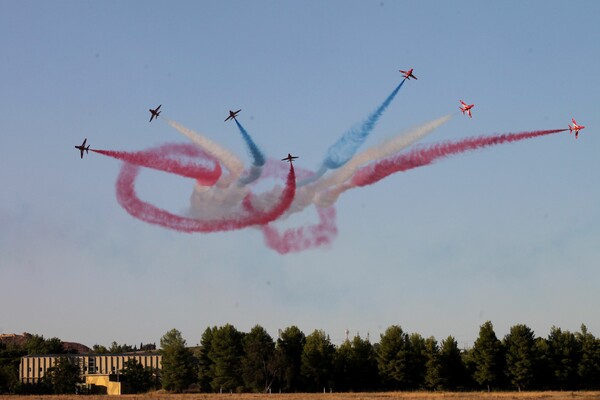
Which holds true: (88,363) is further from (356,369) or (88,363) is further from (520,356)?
(520,356)

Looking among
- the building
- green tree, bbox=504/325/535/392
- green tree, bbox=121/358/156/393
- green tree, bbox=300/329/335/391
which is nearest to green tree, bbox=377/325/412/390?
green tree, bbox=300/329/335/391

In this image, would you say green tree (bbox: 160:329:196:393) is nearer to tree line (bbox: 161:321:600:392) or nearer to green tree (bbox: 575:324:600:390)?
tree line (bbox: 161:321:600:392)

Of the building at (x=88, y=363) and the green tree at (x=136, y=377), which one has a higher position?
the building at (x=88, y=363)

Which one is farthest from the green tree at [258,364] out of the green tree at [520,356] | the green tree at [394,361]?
the green tree at [520,356]

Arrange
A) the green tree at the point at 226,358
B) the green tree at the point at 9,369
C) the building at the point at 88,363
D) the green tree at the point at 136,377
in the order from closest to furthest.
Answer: the green tree at the point at 226,358 < the green tree at the point at 136,377 < the green tree at the point at 9,369 < the building at the point at 88,363

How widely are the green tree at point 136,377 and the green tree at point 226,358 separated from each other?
A: 1291 centimetres

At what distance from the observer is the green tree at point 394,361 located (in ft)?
447

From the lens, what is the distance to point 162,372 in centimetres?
15425

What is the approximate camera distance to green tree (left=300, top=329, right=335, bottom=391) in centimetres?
13975

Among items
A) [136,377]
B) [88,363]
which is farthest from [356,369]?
[88,363]

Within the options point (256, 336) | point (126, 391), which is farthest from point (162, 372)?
point (256, 336)

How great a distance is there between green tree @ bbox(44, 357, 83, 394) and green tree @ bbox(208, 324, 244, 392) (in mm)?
23357

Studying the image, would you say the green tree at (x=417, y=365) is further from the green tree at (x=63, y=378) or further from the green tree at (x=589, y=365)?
the green tree at (x=63, y=378)

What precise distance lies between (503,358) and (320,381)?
2876 cm
